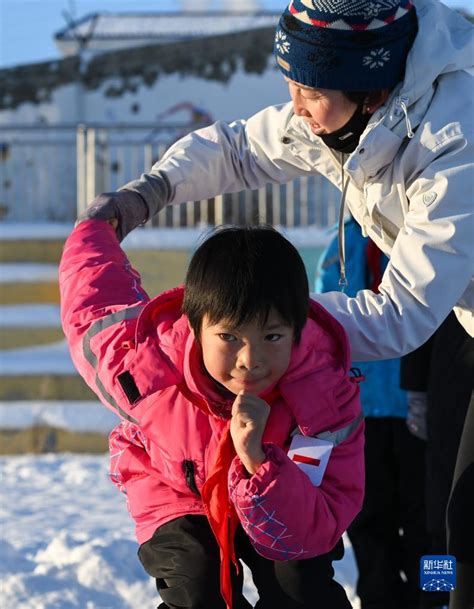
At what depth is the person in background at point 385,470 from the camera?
430cm

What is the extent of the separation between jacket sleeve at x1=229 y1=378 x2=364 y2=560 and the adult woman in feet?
0.78

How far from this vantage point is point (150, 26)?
24.0 m

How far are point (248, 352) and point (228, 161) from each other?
0.95 m

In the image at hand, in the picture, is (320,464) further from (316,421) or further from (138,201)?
(138,201)

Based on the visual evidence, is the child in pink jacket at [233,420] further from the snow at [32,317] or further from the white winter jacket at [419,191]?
the snow at [32,317]

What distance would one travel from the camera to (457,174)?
2398 mm

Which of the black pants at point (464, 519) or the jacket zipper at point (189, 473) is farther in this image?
the black pants at point (464, 519)

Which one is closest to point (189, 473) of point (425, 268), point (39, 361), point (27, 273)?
point (425, 268)

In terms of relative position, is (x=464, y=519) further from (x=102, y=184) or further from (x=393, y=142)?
(x=102, y=184)

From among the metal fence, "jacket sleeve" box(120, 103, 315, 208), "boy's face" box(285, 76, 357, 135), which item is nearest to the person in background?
"jacket sleeve" box(120, 103, 315, 208)

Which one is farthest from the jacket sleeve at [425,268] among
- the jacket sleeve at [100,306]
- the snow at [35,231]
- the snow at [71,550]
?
the snow at [35,231]

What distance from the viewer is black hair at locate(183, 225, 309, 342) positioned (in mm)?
2242

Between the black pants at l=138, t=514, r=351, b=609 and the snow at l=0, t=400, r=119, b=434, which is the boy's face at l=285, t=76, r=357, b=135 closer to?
the black pants at l=138, t=514, r=351, b=609

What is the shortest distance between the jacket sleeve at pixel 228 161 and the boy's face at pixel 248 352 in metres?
0.69
